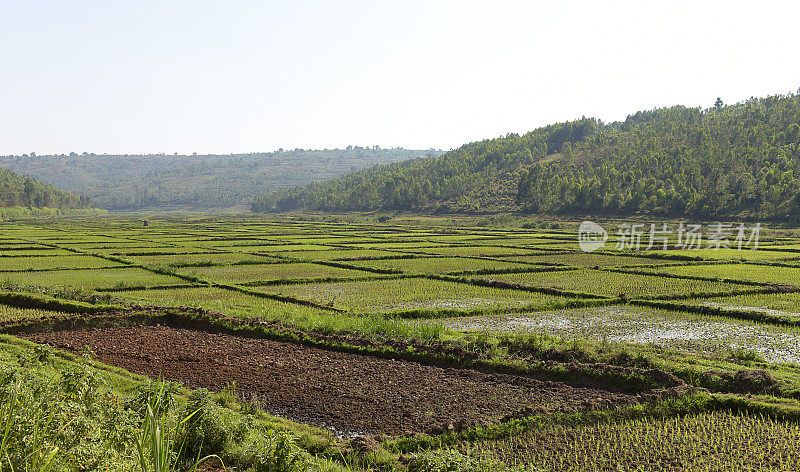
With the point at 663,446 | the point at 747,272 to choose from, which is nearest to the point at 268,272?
the point at 663,446

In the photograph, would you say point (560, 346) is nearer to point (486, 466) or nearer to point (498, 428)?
point (498, 428)

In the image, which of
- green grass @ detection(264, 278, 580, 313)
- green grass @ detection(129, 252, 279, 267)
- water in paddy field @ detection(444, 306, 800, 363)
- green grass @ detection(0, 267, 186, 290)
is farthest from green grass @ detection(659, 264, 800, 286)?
green grass @ detection(0, 267, 186, 290)

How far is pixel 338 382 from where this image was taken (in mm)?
10820

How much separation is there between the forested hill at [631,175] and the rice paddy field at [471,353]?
48367 millimetres

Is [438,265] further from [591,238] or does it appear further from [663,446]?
[591,238]

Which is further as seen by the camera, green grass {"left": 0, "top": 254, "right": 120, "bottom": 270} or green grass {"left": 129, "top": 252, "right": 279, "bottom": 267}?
green grass {"left": 129, "top": 252, "right": 279, "bottom": 267}

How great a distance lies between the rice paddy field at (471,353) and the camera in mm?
8070

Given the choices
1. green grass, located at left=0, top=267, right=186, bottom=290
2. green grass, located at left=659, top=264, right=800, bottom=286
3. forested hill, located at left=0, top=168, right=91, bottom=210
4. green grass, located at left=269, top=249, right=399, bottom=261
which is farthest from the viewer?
forested hill, located at left=0, top=168, right=91, bottom=210

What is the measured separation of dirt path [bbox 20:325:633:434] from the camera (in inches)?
365

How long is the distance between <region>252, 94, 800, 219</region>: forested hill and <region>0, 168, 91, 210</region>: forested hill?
5864 cm

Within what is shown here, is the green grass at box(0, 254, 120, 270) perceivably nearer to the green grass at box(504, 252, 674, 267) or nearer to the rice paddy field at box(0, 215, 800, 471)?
the rice paddy field at box(0, 215, 800, 471)

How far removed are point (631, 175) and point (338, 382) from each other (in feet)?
273

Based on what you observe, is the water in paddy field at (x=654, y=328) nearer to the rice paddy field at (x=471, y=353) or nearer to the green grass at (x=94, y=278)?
the rice paddy field at (x=471, y=353)

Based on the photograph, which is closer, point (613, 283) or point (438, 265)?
point (613, 283)
